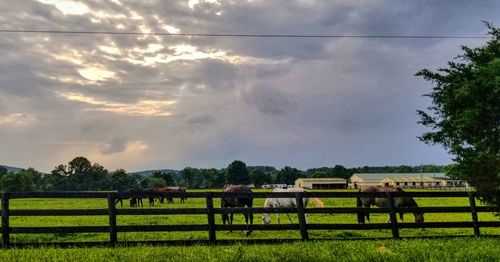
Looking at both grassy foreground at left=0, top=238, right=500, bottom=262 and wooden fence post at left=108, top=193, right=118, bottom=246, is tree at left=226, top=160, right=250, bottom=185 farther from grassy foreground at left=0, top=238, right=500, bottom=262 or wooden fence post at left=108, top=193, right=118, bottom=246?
grassy foreground at left=0, top=238, right=500, bottom=262

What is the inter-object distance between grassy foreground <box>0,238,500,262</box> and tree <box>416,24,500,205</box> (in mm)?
3351

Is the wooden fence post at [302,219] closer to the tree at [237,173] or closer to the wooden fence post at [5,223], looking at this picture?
the wooden fence post at [5,223]

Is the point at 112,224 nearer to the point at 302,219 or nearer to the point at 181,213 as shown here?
the point at 181,213

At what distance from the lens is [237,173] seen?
164875mm

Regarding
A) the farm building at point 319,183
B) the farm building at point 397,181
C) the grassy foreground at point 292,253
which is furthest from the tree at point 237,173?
the grassy foreground at point 292,253

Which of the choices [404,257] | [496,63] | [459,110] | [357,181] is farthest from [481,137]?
[357,181]

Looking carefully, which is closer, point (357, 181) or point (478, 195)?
point (478, 195)

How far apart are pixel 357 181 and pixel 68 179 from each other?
99600 mm

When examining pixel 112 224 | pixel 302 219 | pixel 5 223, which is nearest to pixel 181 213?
pixel 112 224

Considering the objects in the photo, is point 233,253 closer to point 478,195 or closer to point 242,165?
point 478,195

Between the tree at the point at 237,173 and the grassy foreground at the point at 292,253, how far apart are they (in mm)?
149732

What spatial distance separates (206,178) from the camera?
178125mm

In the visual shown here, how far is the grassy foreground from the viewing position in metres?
9.33

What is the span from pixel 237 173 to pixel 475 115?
151 m
